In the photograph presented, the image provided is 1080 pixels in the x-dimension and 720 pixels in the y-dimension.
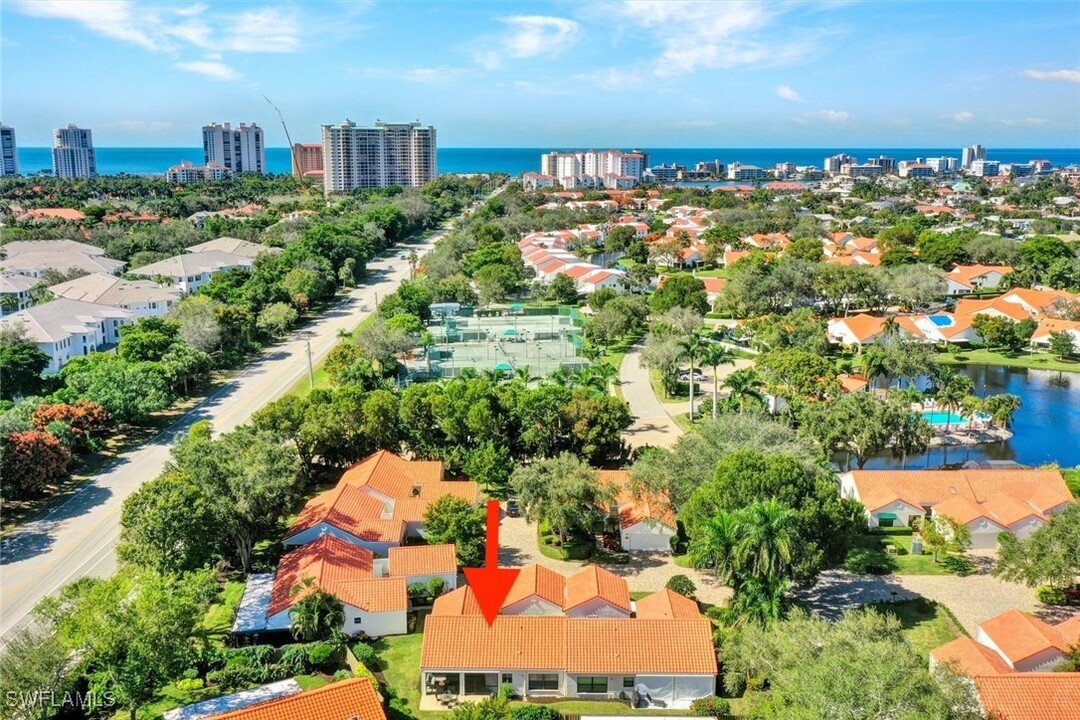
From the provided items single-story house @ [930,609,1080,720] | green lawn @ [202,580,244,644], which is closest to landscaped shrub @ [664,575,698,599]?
single-story house @ [930,609,1080,720]

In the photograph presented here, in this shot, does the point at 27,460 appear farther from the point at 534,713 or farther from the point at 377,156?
the point at 377,156

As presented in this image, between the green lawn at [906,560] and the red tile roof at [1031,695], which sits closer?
the red tile roof at [1031,695]

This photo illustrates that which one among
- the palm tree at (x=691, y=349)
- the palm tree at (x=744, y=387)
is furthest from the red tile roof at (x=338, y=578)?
the palm tree at (x=691, y=349)

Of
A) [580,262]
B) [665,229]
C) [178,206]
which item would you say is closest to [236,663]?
[580,262]

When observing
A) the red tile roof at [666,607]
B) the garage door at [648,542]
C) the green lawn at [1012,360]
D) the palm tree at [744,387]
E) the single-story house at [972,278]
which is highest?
the single-story house at [972,278]

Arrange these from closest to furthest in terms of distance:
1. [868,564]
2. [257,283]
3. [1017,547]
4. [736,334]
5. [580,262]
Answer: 1. [1017,547]
2. [868,564]
3. [736,334]
4. [257,283]
5. [580,262]

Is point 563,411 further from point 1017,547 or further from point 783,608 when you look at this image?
point 1017,547

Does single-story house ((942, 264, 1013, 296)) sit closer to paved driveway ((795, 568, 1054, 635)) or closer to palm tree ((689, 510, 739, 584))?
paved driveway ((795, 568, 1054, 635))

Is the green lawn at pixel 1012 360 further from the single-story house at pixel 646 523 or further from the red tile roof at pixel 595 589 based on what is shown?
the red tile roof at pixel 595 589
